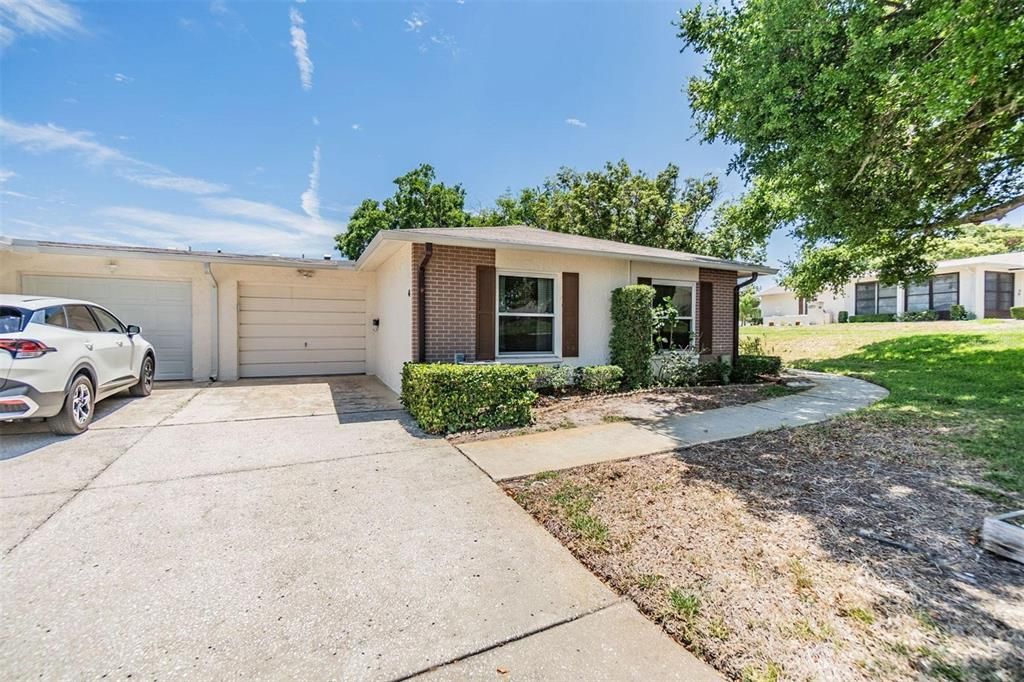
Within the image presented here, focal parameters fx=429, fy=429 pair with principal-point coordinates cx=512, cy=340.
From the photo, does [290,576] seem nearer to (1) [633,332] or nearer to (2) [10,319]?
(2) [10,319]

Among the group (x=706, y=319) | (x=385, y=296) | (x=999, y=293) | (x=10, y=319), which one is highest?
(x=999, y=293)

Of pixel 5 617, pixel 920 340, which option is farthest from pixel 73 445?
pixel 920 340

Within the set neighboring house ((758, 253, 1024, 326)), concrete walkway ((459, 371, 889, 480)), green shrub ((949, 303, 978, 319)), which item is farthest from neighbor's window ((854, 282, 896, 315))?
concrete walkway ((459, 371, 889, 480))

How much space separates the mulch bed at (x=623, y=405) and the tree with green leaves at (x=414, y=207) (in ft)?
62.6

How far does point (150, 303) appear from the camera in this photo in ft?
31.8

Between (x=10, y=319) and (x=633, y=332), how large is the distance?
8.93 m

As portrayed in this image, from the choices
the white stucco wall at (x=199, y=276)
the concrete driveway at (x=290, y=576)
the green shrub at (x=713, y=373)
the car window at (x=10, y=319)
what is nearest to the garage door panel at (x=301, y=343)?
the white stucco wall at (x=199, y=276)

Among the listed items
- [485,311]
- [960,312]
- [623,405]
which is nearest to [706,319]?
[623,405]

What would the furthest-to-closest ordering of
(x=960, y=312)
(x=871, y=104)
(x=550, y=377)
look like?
(x=960, y=312), (x=550, y=377), (x=871, y=104)

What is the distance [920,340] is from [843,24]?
42.4ft

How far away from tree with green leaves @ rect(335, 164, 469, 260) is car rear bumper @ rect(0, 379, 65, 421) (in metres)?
20.5

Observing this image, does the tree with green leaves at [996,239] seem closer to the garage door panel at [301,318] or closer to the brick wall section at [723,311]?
the brick wall section at [723,311]

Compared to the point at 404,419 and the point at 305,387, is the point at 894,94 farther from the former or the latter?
the point at 305,387

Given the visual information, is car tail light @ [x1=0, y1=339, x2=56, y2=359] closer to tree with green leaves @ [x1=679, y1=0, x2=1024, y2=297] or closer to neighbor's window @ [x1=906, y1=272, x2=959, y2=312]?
tree with green leaves @ [x1=679, y1=0, x2=1024, y2=297]
